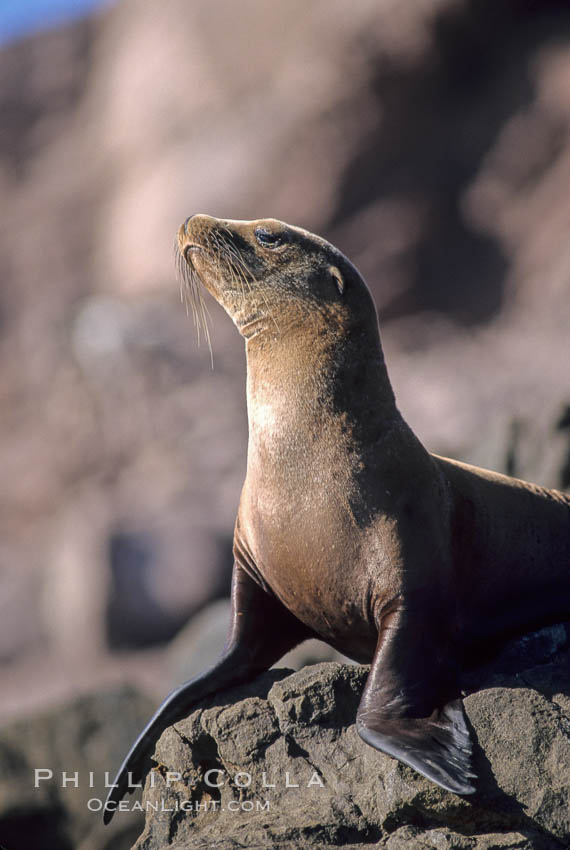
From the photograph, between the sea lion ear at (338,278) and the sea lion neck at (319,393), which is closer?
the sea lion neck at (319,393)

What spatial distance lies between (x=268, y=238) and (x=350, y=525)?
1507 millimetres

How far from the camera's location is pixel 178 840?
419 centimetres

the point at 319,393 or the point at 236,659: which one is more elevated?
the point at 319,393

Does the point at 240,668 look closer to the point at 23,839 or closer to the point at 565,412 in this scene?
the point at 23,839

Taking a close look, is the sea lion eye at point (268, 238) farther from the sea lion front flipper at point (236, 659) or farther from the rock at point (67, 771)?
the rock at point (67, 771)

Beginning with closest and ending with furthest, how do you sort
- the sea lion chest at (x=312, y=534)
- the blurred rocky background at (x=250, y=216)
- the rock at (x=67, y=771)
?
the sea lion chest at (x=312, y=534) < the rock at (x=67, y=771) < the blurred rocky background at (x=250, y=216)

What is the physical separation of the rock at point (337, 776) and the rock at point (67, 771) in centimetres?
282

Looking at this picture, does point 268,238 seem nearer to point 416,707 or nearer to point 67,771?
point 416,707

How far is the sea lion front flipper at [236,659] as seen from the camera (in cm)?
457

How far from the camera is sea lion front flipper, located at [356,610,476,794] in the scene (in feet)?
12.2

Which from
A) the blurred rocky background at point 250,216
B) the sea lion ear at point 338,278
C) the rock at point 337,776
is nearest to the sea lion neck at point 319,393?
the sea lion ear at point 338,278

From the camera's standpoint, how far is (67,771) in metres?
7.33

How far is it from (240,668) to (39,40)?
88.9 ft

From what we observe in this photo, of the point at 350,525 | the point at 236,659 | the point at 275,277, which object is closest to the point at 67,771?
the point at 236,659
